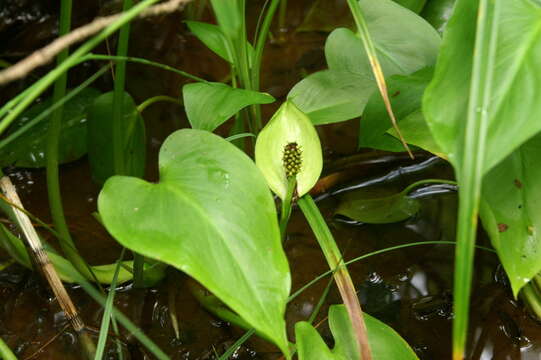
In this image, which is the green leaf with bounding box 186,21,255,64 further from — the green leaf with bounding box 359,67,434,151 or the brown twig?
the brown twig

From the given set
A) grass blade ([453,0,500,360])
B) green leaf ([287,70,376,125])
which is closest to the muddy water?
green leaf ([287,70,376,125])

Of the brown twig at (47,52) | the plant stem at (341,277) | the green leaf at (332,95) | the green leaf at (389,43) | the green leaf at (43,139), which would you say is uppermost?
the brown twig at (47,52)

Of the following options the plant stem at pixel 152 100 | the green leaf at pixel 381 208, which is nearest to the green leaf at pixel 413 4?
the green leaf at pixel 381 208

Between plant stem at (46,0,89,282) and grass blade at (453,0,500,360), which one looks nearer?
grass blade at (453,0,500,360)

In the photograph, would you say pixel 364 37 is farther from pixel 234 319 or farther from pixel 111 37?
pixel 111 37

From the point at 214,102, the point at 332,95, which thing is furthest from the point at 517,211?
the point at 214,102

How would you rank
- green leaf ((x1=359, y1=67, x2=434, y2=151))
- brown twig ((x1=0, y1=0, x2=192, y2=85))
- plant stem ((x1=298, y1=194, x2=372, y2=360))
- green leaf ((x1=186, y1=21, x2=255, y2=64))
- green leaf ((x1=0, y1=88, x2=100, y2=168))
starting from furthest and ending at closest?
green leaf ((x1=0, y1=88, x2=100, y2=168)), green leaf ((x1=186, y1=21, x2=255, y2=64)), green leaf ((x1=359, y1=67, x2=434, y2=151)), plant stem ((x1=298, y1=194, x2=372, y2=360)), brown twig ((x1=0, y1=0, x2=192, y2=85))

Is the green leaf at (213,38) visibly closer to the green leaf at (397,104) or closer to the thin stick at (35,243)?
the green leaf at (397,104)
